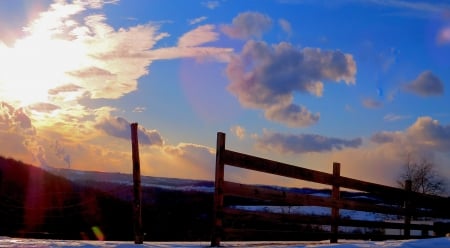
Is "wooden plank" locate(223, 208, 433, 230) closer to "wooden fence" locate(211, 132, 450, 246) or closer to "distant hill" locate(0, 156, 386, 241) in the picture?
"wooden fence" locate(211, 132, 450, 246)

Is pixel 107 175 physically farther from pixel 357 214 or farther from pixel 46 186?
pixel 46 186

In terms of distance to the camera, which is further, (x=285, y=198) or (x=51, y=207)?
(x=51, y=207)

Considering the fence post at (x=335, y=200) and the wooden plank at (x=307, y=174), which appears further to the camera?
the fence post at (x=335, y=200)

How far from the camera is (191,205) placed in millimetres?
42906

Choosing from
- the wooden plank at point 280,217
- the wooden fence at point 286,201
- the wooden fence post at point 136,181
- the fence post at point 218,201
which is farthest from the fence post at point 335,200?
A: the wooden fence post at point 136,181

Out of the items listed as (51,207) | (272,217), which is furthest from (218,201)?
(51,207)

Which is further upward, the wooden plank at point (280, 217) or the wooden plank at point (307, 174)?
the wooden plank at point (307, 174)

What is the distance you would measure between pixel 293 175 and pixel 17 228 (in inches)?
623

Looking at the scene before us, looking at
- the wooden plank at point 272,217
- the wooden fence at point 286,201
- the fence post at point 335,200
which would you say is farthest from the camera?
the fence post at point 335,200

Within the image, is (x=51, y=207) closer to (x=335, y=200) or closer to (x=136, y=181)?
(x=136, y=181)

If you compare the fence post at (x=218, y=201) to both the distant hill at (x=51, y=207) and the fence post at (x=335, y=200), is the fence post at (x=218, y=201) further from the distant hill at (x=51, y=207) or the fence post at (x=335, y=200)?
the distant hill at (x=51, y=207)

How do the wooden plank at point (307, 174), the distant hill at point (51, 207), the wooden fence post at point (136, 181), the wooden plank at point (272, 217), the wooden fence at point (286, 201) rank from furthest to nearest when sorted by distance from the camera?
the distant hill at point (51, 207)
the wooden fence post at point (136, 181)
the wooden plank at point (307, 174)
the wooden plank at point (272, 217)
the wooden fence at point (286, 201)

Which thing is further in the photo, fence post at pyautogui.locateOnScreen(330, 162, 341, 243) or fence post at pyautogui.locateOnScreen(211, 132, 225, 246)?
fence post at pyautogui.locateOnScreen(330, 162, 341, 243)

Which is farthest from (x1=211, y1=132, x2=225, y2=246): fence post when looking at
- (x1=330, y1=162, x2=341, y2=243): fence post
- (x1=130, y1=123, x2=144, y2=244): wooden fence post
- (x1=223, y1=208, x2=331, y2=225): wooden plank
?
(x1=330, y1=162, x2=341, y2=243): fence post
